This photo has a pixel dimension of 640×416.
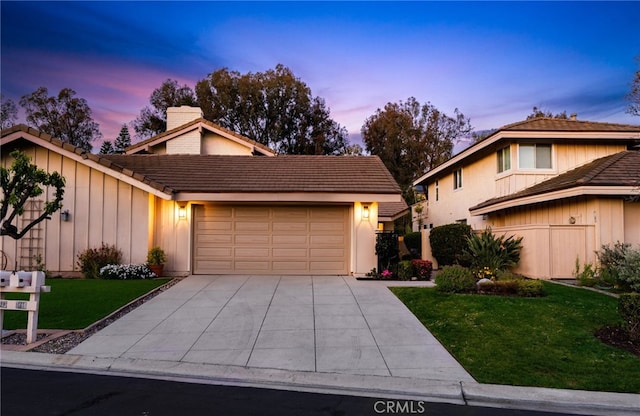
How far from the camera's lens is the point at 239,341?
7324 millimetres

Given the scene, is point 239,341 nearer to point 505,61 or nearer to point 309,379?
point 309,379

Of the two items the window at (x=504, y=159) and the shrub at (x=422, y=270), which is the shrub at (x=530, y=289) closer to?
the shrub at (x=422, y=270)

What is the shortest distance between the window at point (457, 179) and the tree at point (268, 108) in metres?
19.0

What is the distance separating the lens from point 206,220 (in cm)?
1422

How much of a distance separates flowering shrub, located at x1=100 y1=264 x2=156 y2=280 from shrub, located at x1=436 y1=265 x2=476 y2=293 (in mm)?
8653

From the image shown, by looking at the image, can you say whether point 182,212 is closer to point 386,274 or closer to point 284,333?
point 386,274

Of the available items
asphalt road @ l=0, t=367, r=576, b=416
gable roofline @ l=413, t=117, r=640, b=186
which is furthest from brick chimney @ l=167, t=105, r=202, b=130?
asphalt road @ l=0, t=367, r=576, b=416

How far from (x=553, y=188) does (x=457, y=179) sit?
1006 cm

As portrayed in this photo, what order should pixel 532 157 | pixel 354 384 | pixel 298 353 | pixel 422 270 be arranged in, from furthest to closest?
pixel 532 157, pixel 422 270, pixel 298 353, pixel 354 384

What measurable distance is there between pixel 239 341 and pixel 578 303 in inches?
290

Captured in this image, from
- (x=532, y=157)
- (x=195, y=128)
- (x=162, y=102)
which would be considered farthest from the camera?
(x=162, y=102)

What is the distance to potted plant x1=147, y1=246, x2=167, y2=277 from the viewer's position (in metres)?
13.3

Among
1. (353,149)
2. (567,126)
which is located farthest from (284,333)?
(353,149)

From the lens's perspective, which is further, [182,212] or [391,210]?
[391,210]
